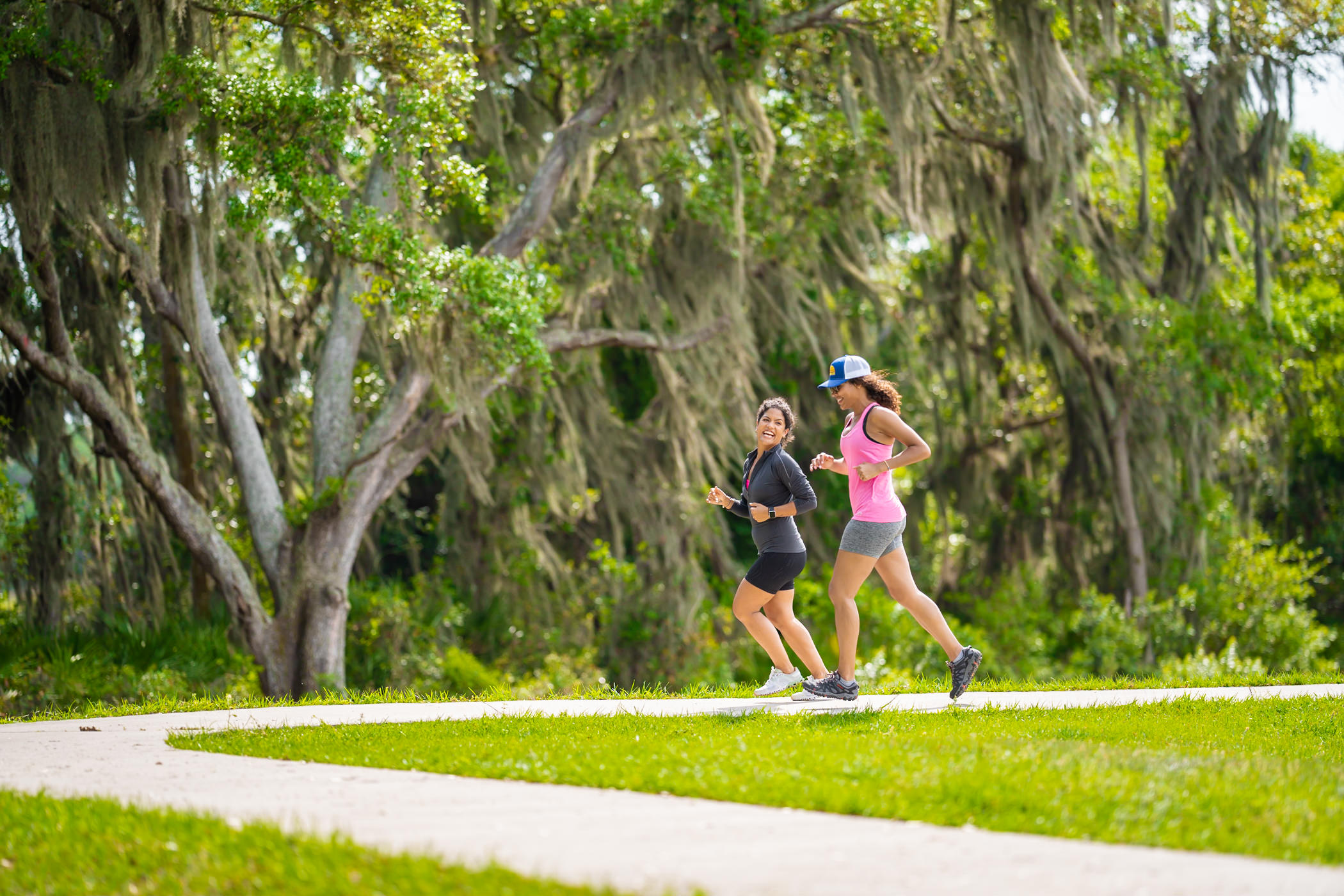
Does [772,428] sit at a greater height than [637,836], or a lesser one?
greater

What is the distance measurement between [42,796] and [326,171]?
772 cm

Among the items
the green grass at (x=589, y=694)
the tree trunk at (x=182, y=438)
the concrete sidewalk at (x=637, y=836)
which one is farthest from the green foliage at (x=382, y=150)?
the concrete sidewalk at (x=637, y=836)

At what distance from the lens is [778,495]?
22.4 ft

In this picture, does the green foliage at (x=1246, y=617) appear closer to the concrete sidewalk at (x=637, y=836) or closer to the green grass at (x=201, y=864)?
the concrete sidewalk at (x=637, y=836)

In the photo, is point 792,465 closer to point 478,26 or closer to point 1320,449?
point 478,26

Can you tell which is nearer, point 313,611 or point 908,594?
point 908,594

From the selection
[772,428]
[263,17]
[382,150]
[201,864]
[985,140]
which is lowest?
[201,864]

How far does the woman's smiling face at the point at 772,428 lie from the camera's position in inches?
270

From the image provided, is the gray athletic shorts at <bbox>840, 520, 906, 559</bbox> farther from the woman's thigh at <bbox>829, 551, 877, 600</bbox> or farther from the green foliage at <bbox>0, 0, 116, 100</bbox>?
the green foliage at <bbox>0, 0, 116, 100</bbox>

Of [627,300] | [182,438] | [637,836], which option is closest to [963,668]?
[637,836]

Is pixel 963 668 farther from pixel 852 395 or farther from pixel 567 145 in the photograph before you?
pixel 567 145

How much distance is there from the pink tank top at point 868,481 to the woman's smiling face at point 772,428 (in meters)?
0.41

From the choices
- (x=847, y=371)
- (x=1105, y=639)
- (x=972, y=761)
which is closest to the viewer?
(x=972, y=761)

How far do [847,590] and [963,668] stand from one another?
0.81 meters
